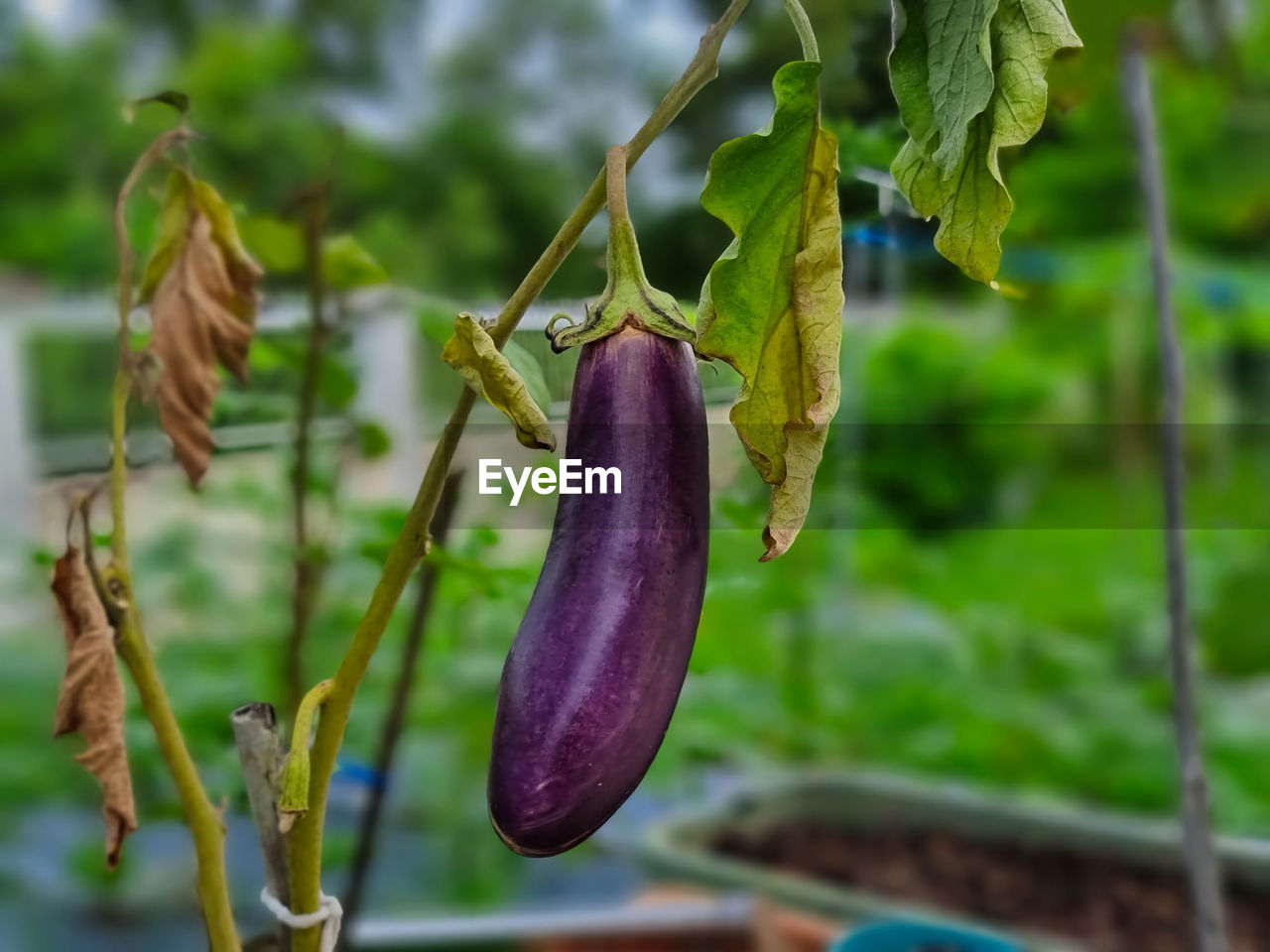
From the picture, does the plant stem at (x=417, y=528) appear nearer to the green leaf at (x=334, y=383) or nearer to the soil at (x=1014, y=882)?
the green leaf at (x=334, y=383)

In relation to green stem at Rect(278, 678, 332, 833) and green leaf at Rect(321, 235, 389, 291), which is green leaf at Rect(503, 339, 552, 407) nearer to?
green stem at Rect(278, 678, 332, 833)

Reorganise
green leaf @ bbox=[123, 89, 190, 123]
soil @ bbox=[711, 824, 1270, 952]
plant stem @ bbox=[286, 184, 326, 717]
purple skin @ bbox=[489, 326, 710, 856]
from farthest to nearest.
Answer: soil @ bbox=[711, 824, 1270, 952]
plant stem @ bbox=[286, 184, 326, 717]
green leaf @ bbox=[123, 89, 190, 123]
purple skin @ bbox=[489, 326, 710, 856]

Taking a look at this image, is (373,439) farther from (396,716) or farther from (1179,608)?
(1179,608)

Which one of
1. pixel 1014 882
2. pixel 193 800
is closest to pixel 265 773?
pixel 193 800

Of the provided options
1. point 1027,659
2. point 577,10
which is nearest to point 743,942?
point 1027,659

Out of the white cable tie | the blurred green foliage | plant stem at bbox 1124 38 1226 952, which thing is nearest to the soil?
the blurred green foliage

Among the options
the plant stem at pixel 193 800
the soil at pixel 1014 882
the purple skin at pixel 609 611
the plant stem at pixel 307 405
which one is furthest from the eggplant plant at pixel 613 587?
the soil at pixel 1014 882
